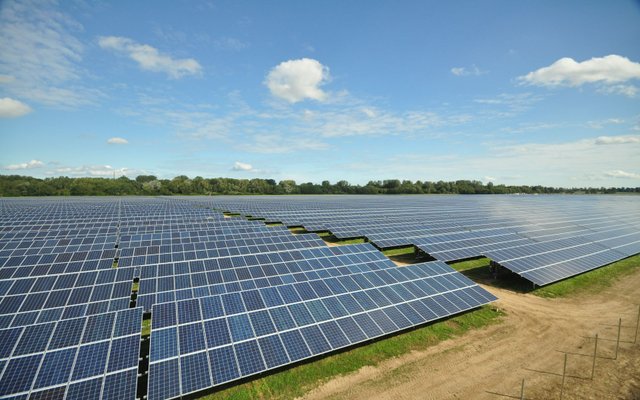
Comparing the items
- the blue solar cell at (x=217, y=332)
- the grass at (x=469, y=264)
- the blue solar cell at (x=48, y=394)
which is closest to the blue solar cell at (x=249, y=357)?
the blue solar cell at (x=217, y=332)

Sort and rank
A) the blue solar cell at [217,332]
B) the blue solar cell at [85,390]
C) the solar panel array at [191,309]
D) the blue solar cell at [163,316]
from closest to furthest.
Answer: the blue solar cell at [85,390] → the solar panel array at [191,309] → the blue solar cell at [217,332] → the blue solar cell at [163,316]

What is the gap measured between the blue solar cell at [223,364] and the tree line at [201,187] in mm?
153073

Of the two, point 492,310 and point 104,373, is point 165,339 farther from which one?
point 492,310

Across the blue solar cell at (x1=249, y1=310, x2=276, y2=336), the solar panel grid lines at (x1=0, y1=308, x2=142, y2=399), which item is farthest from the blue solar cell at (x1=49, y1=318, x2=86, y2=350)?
the blue solar cell at (x1=249, y1=310, x2=276, y2=336)

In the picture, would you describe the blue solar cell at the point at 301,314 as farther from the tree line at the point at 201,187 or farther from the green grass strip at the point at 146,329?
the tree line at the point at 201,187

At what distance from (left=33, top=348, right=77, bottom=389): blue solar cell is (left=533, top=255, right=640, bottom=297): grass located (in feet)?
86.0

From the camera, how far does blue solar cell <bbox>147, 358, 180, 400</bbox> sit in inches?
365

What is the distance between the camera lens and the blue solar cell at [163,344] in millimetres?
10547

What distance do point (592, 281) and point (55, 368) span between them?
110 ft

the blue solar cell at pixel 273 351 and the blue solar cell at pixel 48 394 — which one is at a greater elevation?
the blue solar cell at pixel 48 394

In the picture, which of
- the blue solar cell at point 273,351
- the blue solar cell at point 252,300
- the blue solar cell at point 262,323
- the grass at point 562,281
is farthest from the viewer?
A: the grass at point 562,281

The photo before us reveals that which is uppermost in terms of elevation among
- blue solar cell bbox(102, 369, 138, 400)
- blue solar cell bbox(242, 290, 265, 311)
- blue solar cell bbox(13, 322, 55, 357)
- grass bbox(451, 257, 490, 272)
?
blue solar cell bbox(13, 322, 55, 357)

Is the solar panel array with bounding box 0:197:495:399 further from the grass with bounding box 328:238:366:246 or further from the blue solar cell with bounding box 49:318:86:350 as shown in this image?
the grass with bounding box 328:238:366:246

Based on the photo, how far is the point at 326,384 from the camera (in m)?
11.4
